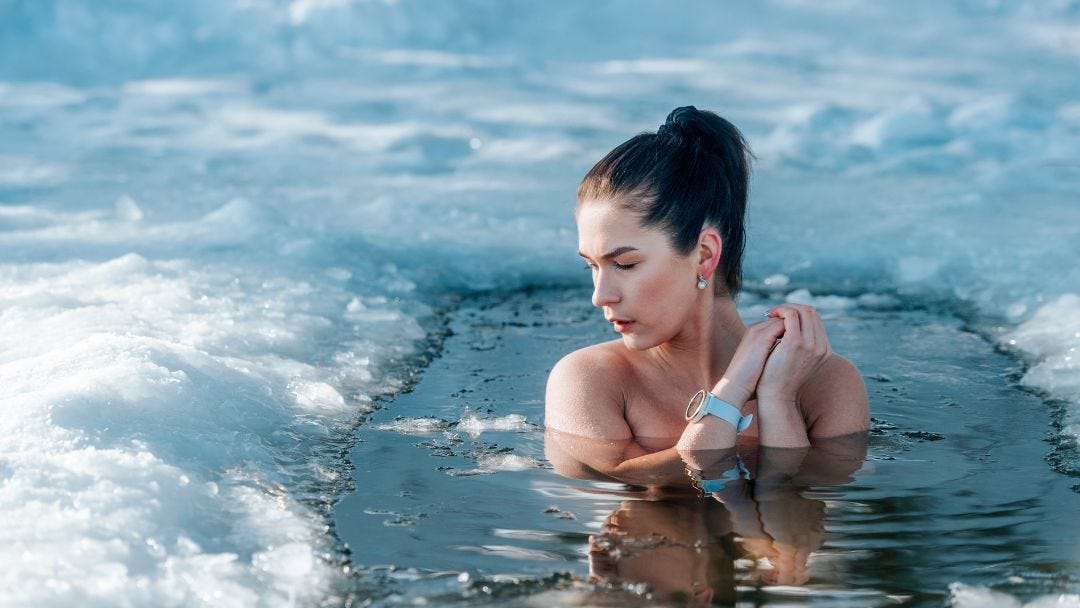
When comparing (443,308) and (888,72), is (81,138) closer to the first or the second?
(443,308)

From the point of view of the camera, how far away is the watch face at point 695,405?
11.4 feet

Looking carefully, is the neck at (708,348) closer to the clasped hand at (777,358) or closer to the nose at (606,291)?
the clasped hand at (777,358)

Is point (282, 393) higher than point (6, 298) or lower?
lower

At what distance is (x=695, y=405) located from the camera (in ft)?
11.9

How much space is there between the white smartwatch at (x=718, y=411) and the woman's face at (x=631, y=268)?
23 centimetres

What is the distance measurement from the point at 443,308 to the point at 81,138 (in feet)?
16.8

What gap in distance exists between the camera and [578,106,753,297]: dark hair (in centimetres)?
337

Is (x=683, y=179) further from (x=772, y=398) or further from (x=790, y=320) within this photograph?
(x=772, y=398)

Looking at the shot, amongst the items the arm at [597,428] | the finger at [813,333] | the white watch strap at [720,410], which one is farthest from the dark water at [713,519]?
the finger at [813,333]

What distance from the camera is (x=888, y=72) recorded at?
1148 centimetres

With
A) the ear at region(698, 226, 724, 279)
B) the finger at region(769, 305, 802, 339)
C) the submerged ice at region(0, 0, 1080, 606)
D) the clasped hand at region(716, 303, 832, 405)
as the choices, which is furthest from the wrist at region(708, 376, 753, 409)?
the submerged ice at region(0, 0, 1080, 606)

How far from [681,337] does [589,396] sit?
1.10 feet

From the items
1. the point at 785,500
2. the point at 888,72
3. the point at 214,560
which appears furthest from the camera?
the point at 888,72

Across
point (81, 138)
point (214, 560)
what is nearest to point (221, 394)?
point (214, 560)
